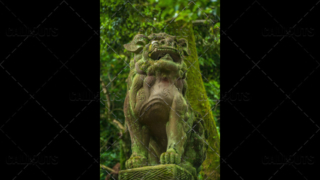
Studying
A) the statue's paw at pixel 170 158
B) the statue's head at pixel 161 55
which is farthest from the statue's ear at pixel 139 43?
the statue's paw at pixel 170 158

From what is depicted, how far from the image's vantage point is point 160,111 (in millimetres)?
6711

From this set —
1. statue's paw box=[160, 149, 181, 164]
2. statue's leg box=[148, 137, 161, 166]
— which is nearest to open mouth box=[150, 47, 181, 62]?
statue's leg box=[148, 137, 161, 166]

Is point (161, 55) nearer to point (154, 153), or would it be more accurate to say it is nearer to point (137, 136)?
point (137, 136)

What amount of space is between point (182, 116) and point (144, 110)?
552 mm

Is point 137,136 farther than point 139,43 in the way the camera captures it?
No

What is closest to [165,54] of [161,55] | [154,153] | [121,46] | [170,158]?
[161,55]

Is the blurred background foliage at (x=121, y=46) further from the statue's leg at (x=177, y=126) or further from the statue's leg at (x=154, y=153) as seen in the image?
the statue's leg at (x=177, y=126)

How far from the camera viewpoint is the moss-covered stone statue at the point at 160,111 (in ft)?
21.9

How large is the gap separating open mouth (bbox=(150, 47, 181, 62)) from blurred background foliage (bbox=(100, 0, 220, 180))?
3.48 meters

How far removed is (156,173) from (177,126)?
836 mm

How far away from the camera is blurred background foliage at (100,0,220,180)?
38.4 feet

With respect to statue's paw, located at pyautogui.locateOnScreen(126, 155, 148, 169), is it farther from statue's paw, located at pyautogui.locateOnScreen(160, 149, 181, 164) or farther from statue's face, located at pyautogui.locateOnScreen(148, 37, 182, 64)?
statue's face, located at pyautogui.locateOnScreen(148, 37, 182, 64)

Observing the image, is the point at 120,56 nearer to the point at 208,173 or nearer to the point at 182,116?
the point at 208,173

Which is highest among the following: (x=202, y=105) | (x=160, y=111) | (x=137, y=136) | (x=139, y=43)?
(x=202, y=105)
